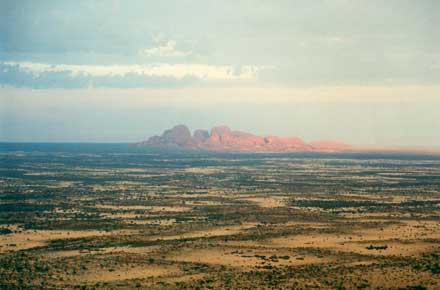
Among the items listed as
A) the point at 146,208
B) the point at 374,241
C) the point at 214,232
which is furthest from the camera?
the point at 146,208

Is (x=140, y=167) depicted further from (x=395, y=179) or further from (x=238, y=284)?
(x=238, y=284)

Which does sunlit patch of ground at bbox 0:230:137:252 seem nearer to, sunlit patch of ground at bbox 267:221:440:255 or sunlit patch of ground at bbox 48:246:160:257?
sunlit patch of ground at bbox 48:246:160:257

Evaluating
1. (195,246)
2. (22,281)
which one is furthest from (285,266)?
(22,281)

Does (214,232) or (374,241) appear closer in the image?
(374,241)

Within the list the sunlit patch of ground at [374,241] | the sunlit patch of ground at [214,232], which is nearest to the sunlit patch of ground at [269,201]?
the sunlit patch of ground at [214,232]

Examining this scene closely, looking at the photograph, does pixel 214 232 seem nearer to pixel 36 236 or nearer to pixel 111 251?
pixel 111 251

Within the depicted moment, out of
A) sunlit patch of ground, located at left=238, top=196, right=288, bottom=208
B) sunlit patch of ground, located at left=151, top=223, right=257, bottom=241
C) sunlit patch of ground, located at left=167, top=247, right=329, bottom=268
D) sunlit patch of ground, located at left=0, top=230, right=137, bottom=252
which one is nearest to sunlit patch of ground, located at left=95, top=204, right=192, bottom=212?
sunlit patch of ground, located at left=238, top=196, right=288, bottom=208

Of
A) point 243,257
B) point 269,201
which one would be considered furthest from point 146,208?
point 243,257

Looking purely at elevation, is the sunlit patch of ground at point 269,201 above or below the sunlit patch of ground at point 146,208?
above

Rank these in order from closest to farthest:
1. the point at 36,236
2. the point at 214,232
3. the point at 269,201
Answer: the point at 36,236
the point at 214,232
the point at 269,201

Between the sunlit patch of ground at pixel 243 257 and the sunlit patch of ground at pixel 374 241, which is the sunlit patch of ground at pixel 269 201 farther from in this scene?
the sunlit patch of ground at pixel 243 257

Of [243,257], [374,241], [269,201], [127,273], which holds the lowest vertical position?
[127,273]
